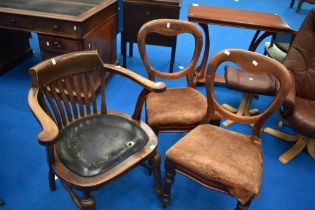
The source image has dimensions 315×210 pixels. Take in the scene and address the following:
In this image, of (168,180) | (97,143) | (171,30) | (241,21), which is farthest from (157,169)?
(241,21)

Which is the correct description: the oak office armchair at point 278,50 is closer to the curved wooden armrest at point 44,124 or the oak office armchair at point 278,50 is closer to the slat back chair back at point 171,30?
the slat back chair back at point 171,30

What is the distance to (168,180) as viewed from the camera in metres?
1.46

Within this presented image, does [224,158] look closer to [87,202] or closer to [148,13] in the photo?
[87,202]

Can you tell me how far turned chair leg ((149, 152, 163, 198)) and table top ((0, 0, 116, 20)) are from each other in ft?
4.03

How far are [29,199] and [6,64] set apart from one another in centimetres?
176

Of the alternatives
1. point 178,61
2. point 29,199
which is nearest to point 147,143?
point 29,199

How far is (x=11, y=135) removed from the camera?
80.0 inches

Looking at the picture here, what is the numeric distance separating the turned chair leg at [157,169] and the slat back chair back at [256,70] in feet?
1.40

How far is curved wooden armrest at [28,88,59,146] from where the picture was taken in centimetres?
101

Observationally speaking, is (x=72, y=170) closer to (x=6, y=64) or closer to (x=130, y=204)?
(x=130, y=204)

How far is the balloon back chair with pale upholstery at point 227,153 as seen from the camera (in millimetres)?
1268

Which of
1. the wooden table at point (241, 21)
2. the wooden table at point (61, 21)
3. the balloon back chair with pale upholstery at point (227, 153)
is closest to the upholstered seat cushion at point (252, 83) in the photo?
the wooden table at point (241, 21)

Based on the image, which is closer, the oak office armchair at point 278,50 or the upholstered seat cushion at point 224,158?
the upholstered seat cushion at point 224,158

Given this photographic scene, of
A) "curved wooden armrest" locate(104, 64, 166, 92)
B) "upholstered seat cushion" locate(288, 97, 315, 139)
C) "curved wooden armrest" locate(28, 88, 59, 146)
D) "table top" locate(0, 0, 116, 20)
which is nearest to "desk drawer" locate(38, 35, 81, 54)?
"table top" locate(0, 0, 116, 20)
